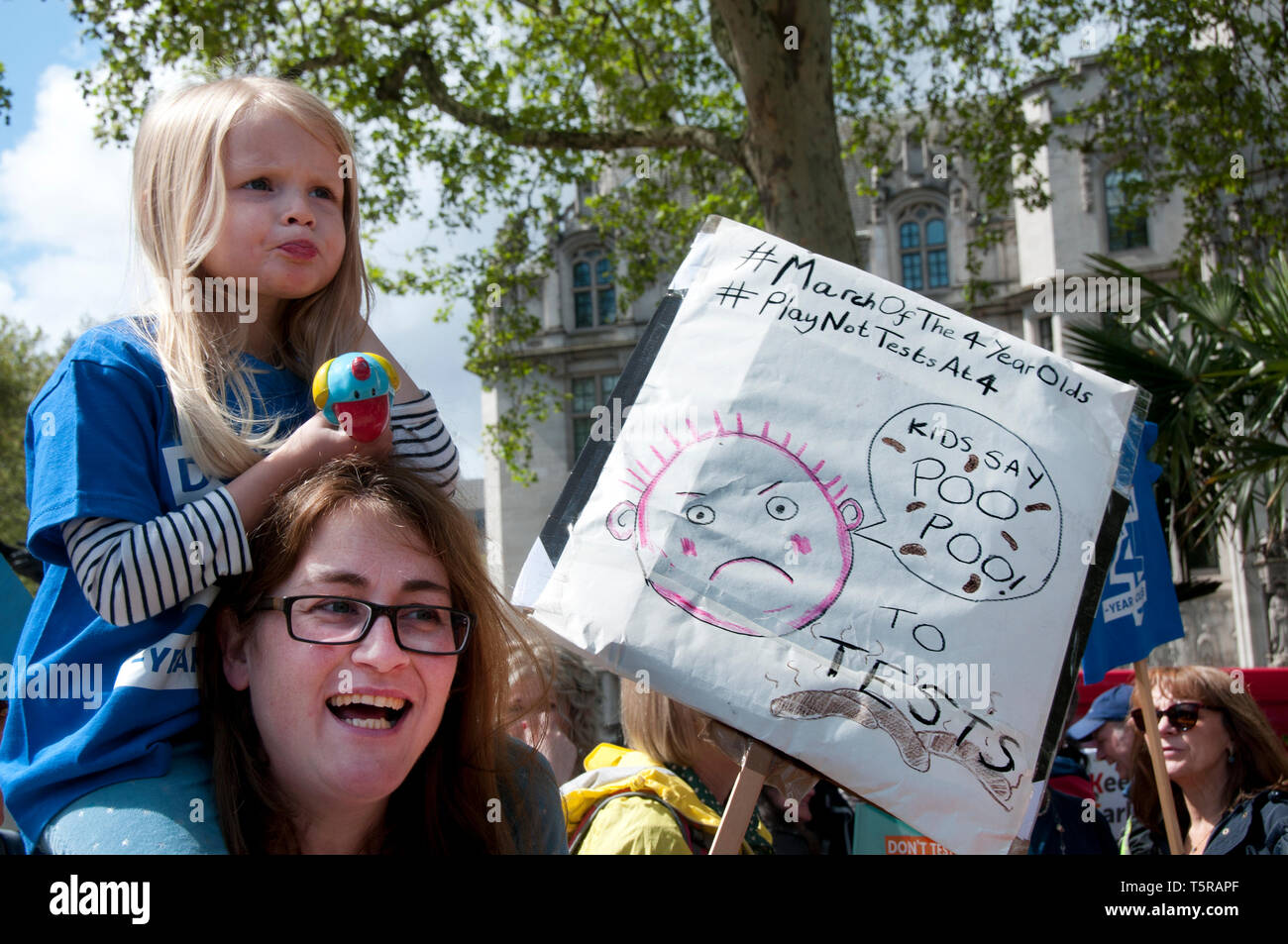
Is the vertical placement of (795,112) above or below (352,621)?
above

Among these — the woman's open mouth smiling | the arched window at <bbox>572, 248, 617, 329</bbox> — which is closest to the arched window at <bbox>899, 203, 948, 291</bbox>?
the arched window at <bbox>572, 248, 617, 329</bbox>

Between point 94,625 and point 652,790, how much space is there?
1553mm

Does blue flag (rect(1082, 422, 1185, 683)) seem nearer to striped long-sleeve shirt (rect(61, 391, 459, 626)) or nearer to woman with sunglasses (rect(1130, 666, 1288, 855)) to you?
woman with sunglasses (rect(1130, 666, 1288, 855))

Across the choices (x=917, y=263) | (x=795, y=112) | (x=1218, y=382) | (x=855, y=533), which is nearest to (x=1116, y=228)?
(x=917, y=263)

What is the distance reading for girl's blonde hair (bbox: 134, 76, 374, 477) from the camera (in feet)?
6.56

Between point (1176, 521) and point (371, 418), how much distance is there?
440 inches

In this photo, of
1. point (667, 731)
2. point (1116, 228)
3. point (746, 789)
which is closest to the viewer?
point (746, 789)

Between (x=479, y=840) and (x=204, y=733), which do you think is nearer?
(x=204, y=733)

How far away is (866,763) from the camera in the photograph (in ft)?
6.91

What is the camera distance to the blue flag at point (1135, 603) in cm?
472

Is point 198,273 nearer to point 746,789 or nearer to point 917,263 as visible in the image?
point 746,789

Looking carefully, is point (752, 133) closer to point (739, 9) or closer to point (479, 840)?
point (739, 9)

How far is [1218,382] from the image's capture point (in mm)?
9586
